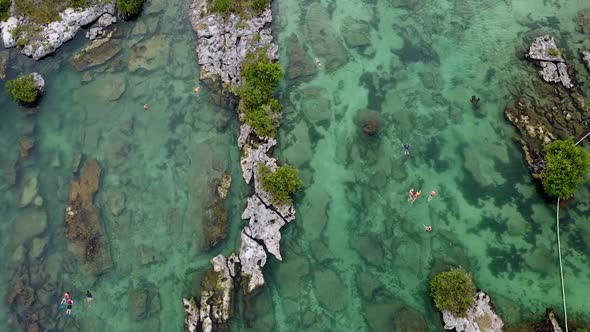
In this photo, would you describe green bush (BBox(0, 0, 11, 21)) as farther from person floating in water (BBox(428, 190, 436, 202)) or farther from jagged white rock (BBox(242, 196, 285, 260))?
person floating in water (BBox(428, 190, 436, 202))

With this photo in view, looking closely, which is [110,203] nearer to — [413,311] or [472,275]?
[413,311]

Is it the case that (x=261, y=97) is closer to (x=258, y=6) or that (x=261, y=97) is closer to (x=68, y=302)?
(x=258, y=6)

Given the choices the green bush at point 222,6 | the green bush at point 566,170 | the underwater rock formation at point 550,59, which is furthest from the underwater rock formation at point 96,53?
the green bush at point 566,170

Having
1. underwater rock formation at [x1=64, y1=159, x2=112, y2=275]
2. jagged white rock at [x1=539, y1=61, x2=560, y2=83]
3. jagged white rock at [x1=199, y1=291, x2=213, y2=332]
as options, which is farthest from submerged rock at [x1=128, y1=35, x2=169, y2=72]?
jagged white rock at [x1=539, y1=61, x2=560, y2=83]

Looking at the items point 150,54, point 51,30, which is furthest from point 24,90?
point 150,54

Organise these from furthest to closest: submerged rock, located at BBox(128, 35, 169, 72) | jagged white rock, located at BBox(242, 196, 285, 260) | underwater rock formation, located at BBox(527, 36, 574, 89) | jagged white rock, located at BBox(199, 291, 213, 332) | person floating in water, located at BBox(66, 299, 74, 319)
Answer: submerged rock, located at BBox(128, 35, 169, 72)
underwater rock formation, located at BBox(527, 36, 574, 89)
jagged white rock, located at BBox(242, 196, 285, 260)
person floating in water, located at BBox(66, 299, 74, 319)
jagged white rock, located at BBox(199, 291, 213, 332)

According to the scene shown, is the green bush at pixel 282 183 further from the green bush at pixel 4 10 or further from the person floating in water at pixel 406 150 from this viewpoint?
the green bush at pixel 4 10

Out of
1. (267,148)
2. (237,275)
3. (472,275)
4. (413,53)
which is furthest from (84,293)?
(413,53)
